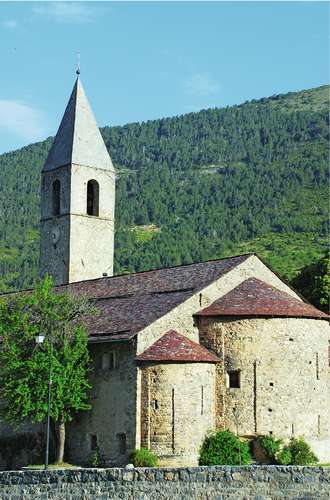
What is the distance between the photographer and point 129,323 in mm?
40562

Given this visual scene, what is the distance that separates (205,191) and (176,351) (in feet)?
396

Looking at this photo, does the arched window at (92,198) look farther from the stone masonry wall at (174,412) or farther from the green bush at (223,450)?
the green bush at (223,450)

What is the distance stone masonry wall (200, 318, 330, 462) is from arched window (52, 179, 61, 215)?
17.7 meters

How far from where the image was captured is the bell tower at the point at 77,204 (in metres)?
54.0

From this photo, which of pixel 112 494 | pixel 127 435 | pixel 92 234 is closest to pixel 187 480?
pixel 112 494

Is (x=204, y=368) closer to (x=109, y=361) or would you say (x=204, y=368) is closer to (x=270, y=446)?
(x=270, y=446)

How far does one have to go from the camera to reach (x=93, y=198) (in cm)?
5609

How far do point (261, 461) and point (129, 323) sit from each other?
760 centimetres

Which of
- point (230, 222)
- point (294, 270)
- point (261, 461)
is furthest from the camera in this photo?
point (230, 222)

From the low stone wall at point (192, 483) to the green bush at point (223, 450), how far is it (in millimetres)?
11479

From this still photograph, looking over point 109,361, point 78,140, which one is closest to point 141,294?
point 109,361

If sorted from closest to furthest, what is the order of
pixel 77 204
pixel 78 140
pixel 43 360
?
pixel 43 360
pixel 77 204
pixel 78 140

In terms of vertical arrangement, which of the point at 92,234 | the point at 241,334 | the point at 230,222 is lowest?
the point at 241,334

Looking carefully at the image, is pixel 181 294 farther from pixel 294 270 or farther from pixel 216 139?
pixel 216 139
